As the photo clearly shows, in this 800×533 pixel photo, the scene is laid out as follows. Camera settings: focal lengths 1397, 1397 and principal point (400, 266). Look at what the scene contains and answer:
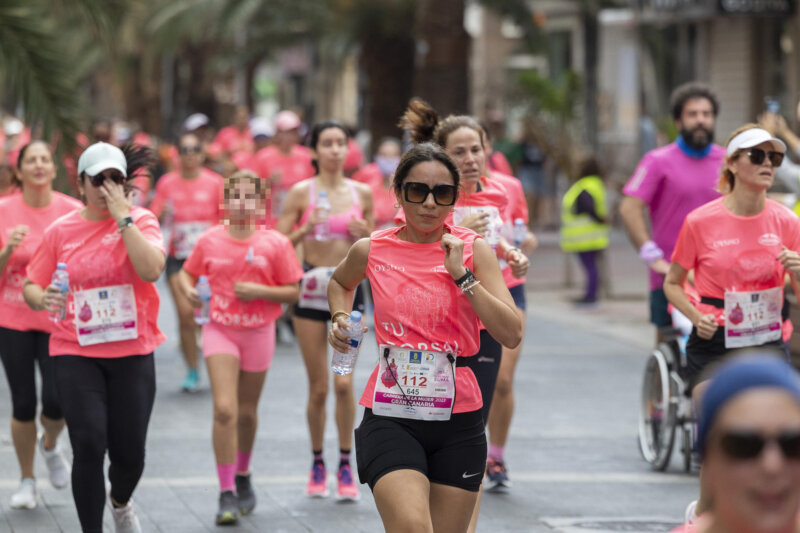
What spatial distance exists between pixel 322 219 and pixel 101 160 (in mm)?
2283

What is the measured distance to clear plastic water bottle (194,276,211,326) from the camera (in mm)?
7148

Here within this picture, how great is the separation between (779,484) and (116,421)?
4.09 m

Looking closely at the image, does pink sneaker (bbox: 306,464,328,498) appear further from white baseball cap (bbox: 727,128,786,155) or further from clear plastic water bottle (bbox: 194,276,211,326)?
white baseball cap (bbox: 727,128,786,155)

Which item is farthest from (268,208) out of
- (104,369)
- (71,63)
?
(71,63)

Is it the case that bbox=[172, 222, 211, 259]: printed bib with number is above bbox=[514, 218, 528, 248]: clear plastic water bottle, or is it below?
below

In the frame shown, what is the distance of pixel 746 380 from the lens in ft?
7.68

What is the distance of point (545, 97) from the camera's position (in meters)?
26.1

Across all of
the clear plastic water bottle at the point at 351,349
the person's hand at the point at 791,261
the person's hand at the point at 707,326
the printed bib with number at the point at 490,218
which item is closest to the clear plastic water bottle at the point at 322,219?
the printed bib with number at the point at 490,218

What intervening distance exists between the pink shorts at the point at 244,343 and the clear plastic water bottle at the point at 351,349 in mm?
2370

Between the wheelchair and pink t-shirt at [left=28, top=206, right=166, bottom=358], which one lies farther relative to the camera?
the wheelchair

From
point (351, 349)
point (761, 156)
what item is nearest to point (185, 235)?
point (761, 156)

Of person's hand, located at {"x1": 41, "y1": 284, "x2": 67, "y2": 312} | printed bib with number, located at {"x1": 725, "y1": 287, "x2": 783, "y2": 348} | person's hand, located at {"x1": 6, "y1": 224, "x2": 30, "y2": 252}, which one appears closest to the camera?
person's hand, located at {"x1": 41, "y1": 284, "x2": 67, "y2": 312}

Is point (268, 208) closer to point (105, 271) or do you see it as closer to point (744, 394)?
point (105, 271)

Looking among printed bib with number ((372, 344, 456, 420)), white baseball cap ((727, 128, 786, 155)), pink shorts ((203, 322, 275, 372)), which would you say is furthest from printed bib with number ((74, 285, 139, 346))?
Answer: white baseball cap ((727, 128, 786, 155))
